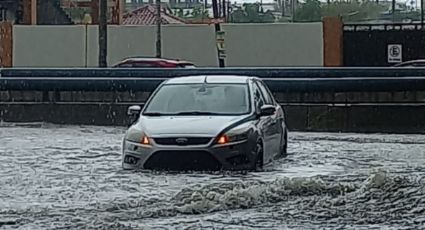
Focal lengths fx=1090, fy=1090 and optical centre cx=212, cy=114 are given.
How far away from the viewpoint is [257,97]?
1608cm

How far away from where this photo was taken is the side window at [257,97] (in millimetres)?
15714

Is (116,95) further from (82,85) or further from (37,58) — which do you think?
(37,58)

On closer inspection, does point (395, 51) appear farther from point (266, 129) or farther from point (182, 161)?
point (182, 161)

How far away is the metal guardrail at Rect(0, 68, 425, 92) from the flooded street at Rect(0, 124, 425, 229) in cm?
566

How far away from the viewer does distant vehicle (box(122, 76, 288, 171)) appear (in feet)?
46.6

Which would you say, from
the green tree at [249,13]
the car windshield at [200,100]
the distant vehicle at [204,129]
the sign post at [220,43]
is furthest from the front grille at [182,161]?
the green tree at [249,13]

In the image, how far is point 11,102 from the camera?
25.8 m

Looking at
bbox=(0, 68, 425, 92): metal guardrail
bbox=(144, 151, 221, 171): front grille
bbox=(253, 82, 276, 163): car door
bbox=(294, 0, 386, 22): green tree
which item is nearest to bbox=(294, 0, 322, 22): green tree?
bbox=(294, 0, 386, 22): green tree

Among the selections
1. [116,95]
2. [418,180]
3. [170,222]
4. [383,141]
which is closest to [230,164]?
[418,180]

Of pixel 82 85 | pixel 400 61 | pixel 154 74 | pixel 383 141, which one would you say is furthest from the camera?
pixel 400 61

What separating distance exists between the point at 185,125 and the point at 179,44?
3166 cm

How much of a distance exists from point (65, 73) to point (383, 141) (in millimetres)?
10394

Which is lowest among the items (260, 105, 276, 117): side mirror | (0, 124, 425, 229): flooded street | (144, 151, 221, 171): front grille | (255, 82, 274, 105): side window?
(0, 124, 425, 229): flooded street

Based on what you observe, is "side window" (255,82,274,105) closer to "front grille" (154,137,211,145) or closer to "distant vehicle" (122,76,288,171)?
"distant vehicle" (122,76,288,171)
